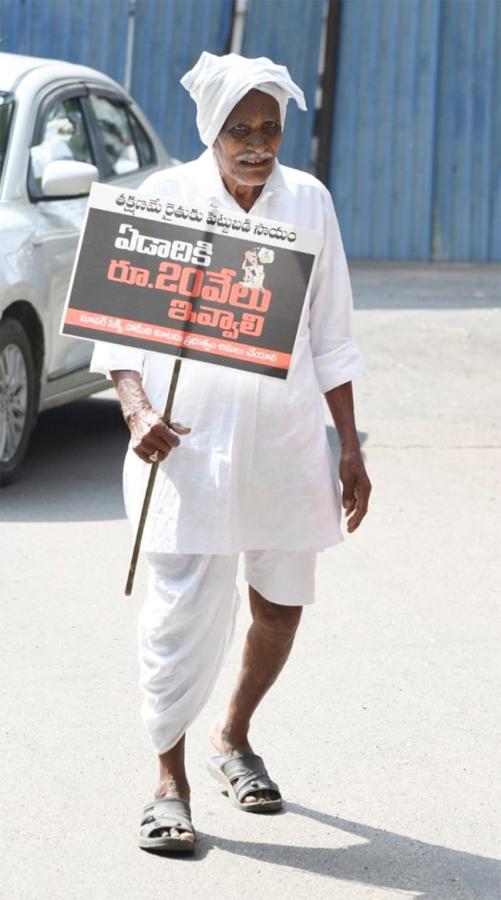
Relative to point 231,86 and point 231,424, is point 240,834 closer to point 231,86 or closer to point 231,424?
point 231,424

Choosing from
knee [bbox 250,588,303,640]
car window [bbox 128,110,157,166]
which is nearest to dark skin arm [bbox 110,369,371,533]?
knee [bbox 250,588,303,640]

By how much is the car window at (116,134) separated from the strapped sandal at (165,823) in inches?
213

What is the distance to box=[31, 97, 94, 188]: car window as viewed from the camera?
328 inches

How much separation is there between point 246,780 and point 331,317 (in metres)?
1.25

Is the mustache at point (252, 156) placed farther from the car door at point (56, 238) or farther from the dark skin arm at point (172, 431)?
the car door at point (56, 238)

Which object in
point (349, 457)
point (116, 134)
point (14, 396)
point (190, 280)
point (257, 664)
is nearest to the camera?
point (190, 280)

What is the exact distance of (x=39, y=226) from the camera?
8.05 meters

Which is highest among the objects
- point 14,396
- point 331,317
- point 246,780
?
point 331,317

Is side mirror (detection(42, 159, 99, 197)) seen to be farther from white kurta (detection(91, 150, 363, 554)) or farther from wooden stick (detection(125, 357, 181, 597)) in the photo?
wooden stick (detection(125, 357, 181, 597))

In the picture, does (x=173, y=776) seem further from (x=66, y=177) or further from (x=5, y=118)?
(x=5, y=118)

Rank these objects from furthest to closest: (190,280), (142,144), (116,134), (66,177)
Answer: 1. (142,144)
2. (116,134)
3. (66,177)
4. (190,280)

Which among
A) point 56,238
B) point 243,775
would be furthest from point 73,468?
point 243,775

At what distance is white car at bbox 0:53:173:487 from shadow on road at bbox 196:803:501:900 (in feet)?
12.4

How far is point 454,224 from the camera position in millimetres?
14516
